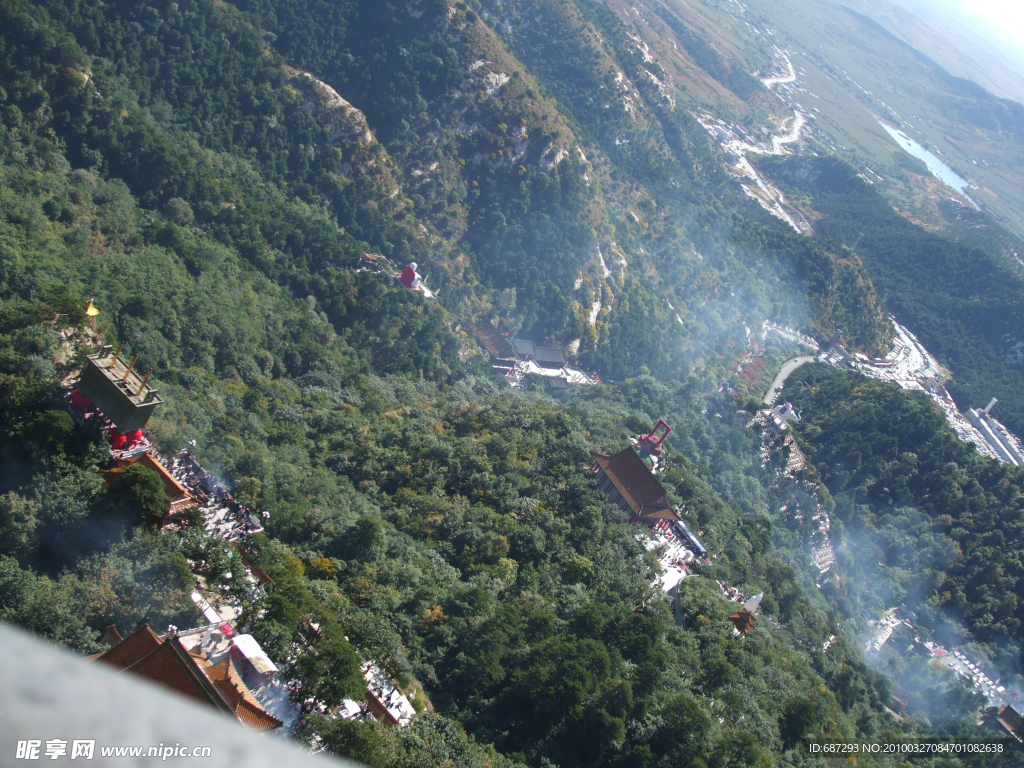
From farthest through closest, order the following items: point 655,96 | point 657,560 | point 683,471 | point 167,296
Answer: point 655,96 < point 683,471 < point 167,296 < point 657,560

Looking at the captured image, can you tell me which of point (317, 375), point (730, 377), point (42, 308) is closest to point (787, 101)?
point (730, 377)

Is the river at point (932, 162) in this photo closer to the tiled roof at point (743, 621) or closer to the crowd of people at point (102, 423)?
the tiled roof at point (743, 621)

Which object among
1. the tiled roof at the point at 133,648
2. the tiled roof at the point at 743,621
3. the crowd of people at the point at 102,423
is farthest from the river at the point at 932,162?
the tiled roof at the point at 133,648

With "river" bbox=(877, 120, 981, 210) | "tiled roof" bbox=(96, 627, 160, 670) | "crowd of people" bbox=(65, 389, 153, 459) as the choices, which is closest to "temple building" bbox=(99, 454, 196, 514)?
"crowd of people" bbox=(65, 389, 153, 459)

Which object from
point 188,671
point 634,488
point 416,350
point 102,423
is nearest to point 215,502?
point 102,423

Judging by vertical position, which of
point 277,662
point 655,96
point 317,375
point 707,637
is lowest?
point 317,375

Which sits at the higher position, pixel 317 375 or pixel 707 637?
pixel 707 637

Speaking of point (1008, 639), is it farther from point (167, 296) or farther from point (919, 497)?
point (167, 296)
